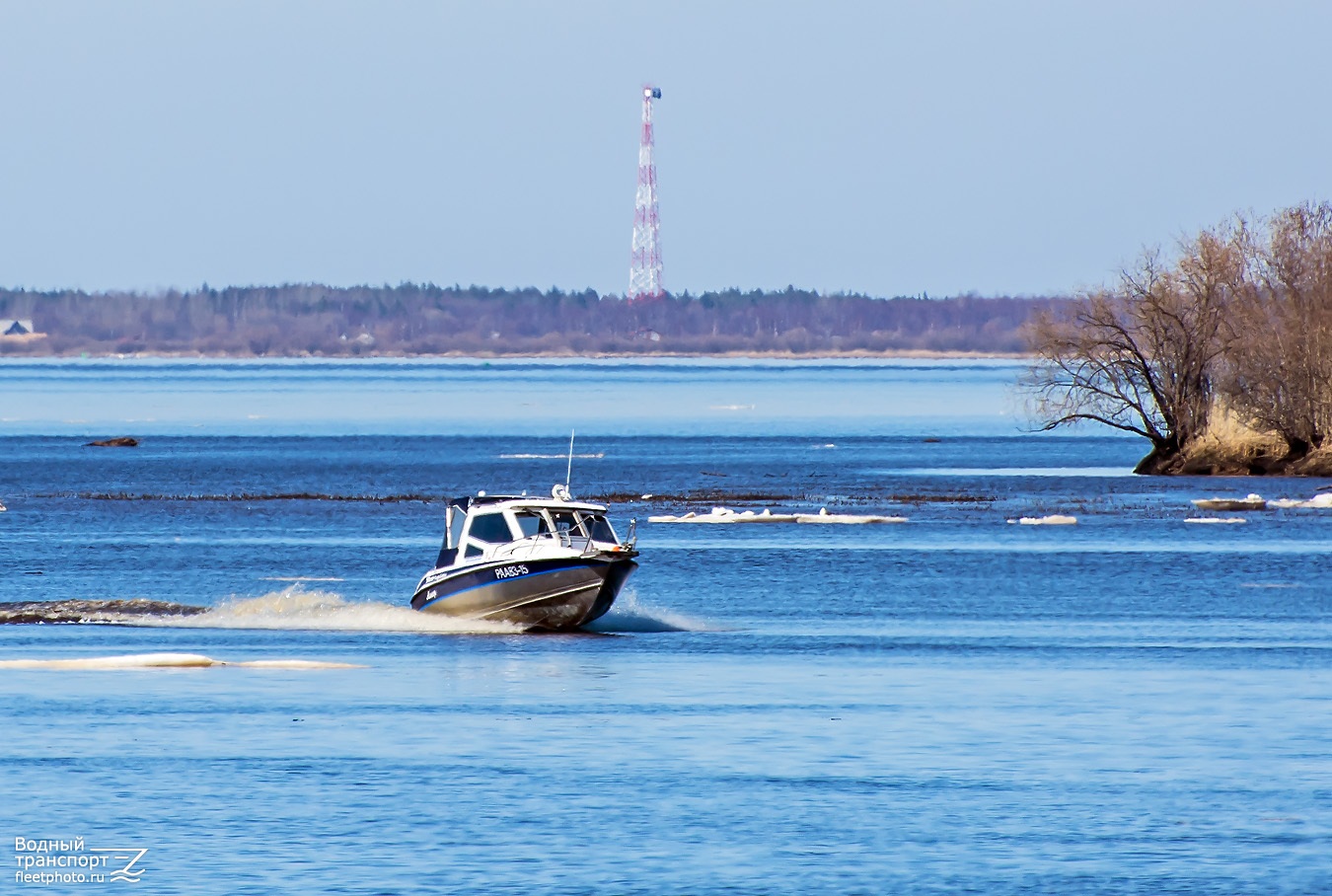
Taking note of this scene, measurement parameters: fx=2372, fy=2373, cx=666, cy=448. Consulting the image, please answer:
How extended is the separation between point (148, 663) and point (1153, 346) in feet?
195

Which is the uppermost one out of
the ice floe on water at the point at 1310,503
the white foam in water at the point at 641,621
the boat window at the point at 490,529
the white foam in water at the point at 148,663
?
the boat window at the point at 490,529

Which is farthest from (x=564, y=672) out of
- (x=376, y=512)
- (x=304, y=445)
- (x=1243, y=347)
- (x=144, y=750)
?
(x=304, y=445)

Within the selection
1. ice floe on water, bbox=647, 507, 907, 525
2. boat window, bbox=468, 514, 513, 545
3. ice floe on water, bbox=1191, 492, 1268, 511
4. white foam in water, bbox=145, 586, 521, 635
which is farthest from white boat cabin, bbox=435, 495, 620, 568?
ice floe on water, bbox=1191, 492, 1268, 511

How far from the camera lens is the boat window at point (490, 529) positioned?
41.4 metres

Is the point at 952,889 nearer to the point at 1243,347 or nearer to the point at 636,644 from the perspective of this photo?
the point at 636,644

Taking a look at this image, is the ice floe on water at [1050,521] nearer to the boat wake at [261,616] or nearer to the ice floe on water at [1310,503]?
the ice floe on water at [1310,503]

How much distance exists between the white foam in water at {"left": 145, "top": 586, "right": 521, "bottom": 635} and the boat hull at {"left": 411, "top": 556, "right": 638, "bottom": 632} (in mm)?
287

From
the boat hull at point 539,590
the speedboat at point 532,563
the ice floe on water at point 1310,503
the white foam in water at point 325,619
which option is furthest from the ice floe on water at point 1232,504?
the boat hull at point 539,590

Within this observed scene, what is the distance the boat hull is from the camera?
133 feet

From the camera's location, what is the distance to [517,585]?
41031mm

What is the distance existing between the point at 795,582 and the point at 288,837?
3001cm

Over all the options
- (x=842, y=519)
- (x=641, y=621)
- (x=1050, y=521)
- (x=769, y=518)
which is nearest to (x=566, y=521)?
(x=641, y=621)

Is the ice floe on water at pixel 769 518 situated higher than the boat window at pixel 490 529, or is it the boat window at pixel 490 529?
the boat window at pixel 490 529

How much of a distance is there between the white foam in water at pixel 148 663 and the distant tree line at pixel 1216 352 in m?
55.2
